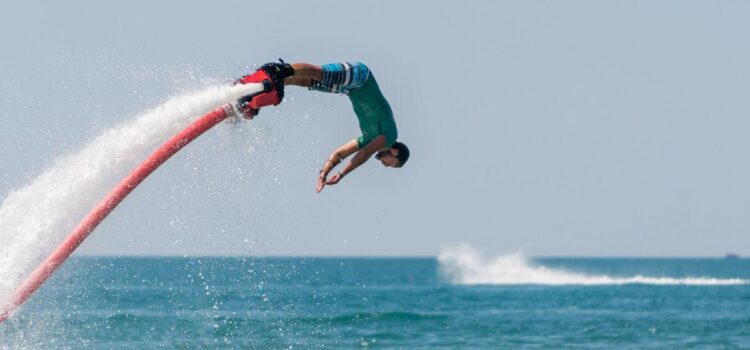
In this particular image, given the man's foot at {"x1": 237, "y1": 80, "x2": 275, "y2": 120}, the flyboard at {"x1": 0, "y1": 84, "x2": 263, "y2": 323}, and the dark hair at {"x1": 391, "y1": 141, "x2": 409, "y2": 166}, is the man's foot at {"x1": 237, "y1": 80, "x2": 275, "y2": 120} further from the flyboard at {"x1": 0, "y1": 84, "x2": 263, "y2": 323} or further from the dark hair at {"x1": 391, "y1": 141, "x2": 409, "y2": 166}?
the dark hair at {"x1": 391, "y1": 141, "x2": 409, "y2": 166}

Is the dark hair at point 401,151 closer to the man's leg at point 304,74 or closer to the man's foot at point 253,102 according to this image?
the man's leg at point 304,74

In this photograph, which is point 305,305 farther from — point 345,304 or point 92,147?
point 92,147

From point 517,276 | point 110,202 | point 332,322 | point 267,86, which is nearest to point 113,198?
point 110,202

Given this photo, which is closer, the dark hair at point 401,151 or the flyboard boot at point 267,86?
the flyboard boot at point 267,86

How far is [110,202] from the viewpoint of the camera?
1553 centimetres

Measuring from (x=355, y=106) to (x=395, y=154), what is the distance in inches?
30.2

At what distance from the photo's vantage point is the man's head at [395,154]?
1598 centimetres

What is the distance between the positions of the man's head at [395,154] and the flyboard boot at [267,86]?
1.68 metres

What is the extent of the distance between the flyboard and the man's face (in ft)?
6.37

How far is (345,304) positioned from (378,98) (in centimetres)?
4328

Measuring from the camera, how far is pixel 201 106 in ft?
50.4

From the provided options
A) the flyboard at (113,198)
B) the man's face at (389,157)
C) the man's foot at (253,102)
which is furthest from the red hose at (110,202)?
the man's face at (389,157)

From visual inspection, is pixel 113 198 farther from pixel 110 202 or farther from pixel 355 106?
pixel 355 106

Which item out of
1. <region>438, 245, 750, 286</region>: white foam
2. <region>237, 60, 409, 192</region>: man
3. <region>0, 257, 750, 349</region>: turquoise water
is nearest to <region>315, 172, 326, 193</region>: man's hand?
<region>237, 60, 409, 192</region>: man
